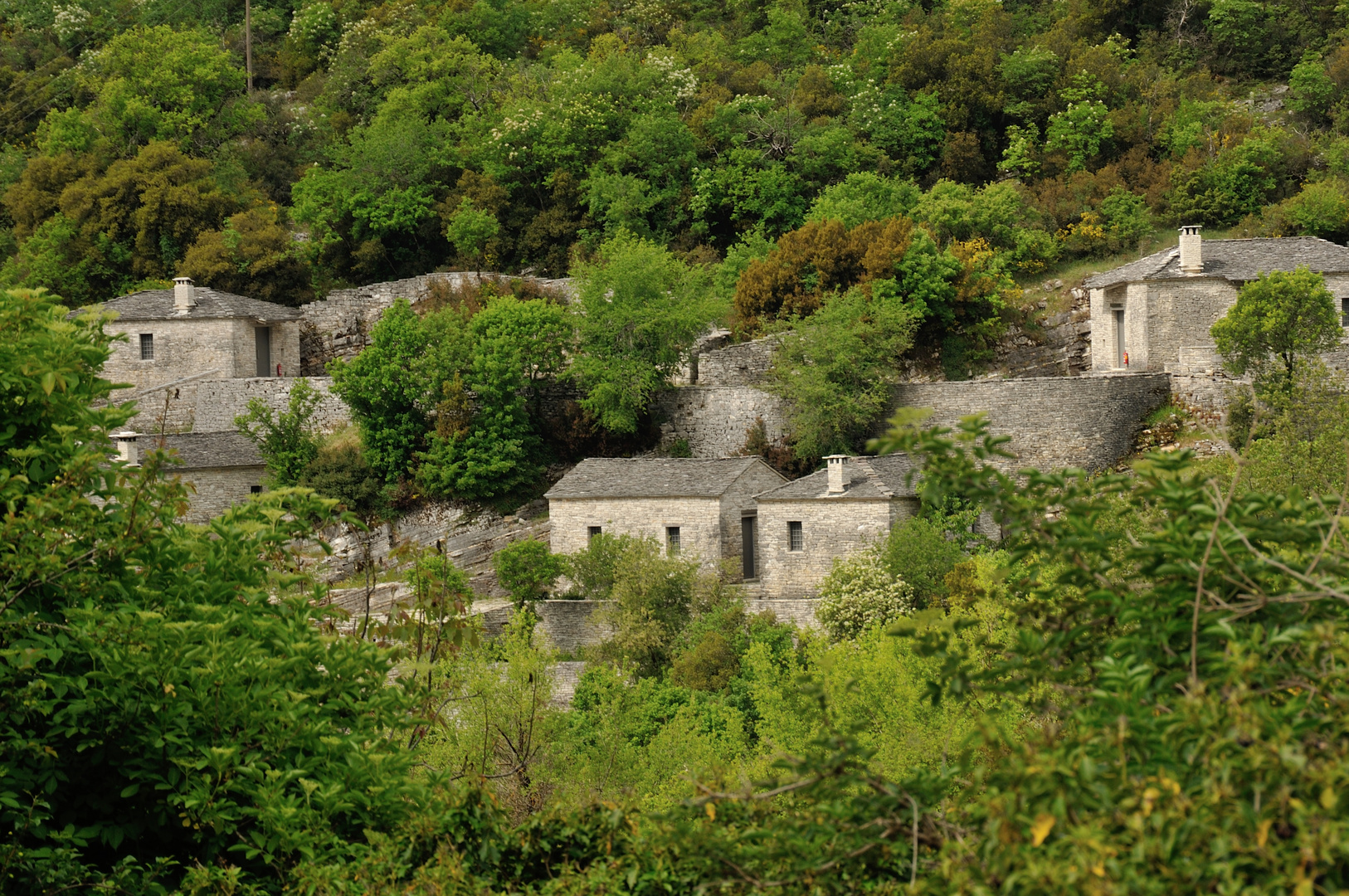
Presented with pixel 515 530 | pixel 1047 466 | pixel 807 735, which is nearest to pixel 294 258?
pixel 515 530

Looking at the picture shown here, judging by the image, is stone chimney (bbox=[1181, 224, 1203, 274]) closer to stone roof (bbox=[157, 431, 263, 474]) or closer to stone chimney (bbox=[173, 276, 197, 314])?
stone roof (bbox=[157, 431, 263, 474])

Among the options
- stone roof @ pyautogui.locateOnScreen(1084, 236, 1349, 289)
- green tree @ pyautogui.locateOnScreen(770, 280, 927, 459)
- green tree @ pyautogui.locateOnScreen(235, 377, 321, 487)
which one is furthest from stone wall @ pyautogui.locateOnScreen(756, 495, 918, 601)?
green tree @ pyautogui.locateOnScreen(235, 377, 321, 487)

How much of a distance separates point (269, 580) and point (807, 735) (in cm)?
1426

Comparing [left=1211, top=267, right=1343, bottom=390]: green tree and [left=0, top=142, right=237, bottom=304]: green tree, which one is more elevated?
[left=0, top=142, right=237, bottom=304]: green tree

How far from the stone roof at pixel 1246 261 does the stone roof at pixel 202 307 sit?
73.9ft

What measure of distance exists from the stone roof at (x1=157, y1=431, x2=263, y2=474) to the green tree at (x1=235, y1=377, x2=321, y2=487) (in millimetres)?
263

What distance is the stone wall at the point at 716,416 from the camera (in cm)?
3288

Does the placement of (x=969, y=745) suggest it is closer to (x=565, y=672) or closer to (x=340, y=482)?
(x=565, y=672)

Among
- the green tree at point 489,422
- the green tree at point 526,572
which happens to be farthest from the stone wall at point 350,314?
the green tree at point 526,572

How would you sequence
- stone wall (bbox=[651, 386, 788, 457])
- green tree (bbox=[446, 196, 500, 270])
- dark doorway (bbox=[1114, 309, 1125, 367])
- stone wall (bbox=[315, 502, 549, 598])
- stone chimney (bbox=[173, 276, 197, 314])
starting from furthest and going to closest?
green tree (bbox=[446, 196, 500, 270]), stone chimney (bbox=[173, 276, 197, 314]), stone wall (bbox=[651, 386, 788, 457]), dark doorway (bbox=[1114, 309, 1125, 367]), stone wall (bbox=[315, 502, 549, 598])

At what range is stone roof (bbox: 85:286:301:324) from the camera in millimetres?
37719

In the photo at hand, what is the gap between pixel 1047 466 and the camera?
30.0m

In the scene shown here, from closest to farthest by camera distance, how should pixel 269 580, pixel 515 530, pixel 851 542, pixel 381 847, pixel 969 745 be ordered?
pixel 969 745 → pixel 381 847 → pixel 269 580 → pixel 851 542 → pixel 515 530

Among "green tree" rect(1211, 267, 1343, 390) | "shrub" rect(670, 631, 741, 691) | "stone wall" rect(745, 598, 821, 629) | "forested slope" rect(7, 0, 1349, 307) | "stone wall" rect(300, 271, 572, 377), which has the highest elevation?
"forested slope" rect(7, 0, 1349, 307)
